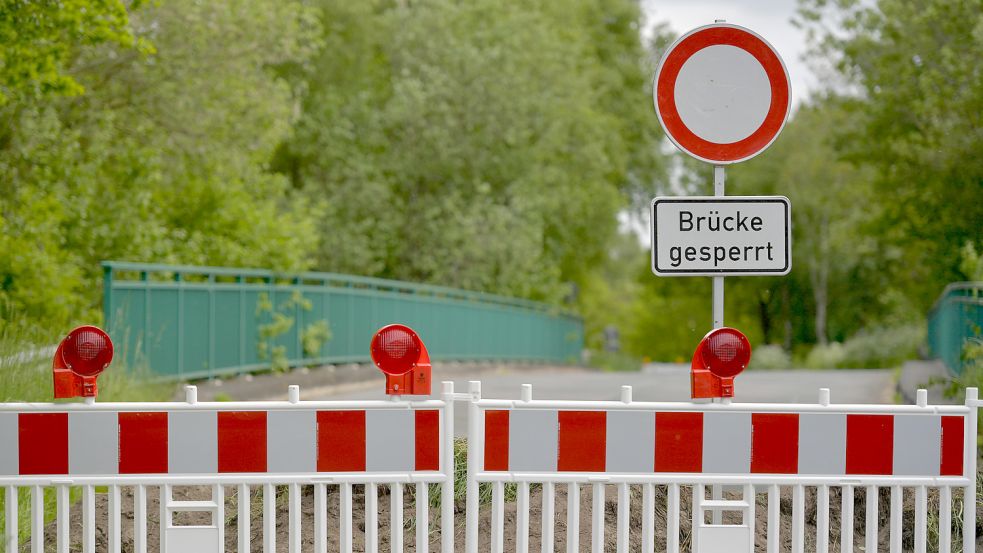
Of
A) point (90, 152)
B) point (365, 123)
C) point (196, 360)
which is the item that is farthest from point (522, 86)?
point (196, 360)

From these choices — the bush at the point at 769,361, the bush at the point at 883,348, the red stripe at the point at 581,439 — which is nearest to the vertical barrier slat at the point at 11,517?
the red stripe at the point at 581,439

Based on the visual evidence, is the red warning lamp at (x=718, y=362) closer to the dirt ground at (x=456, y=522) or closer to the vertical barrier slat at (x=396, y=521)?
the dirt ground at (x=456, y=522)

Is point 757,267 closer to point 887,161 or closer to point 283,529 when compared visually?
point 283,529

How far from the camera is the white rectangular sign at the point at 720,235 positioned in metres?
5.90

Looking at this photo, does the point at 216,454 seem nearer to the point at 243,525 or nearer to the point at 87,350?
the point at 243,525

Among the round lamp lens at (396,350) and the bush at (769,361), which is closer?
the round lamp lens at (396,350)

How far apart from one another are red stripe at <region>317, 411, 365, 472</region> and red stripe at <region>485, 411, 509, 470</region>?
0.49m

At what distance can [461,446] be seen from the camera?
673 centimetres

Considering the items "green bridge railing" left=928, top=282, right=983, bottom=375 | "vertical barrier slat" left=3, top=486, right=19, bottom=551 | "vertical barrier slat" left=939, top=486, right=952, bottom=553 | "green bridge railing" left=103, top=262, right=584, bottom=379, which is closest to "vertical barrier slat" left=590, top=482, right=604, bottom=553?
"vertical barrier slat" left=939, top=486, right=952, bottom=553

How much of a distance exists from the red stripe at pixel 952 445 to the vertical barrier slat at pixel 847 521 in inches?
16.3

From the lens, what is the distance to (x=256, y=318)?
1728 cm

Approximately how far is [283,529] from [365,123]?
2602cm

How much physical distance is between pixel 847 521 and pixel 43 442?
3157 mm

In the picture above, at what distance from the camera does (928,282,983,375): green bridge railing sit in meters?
12.7
